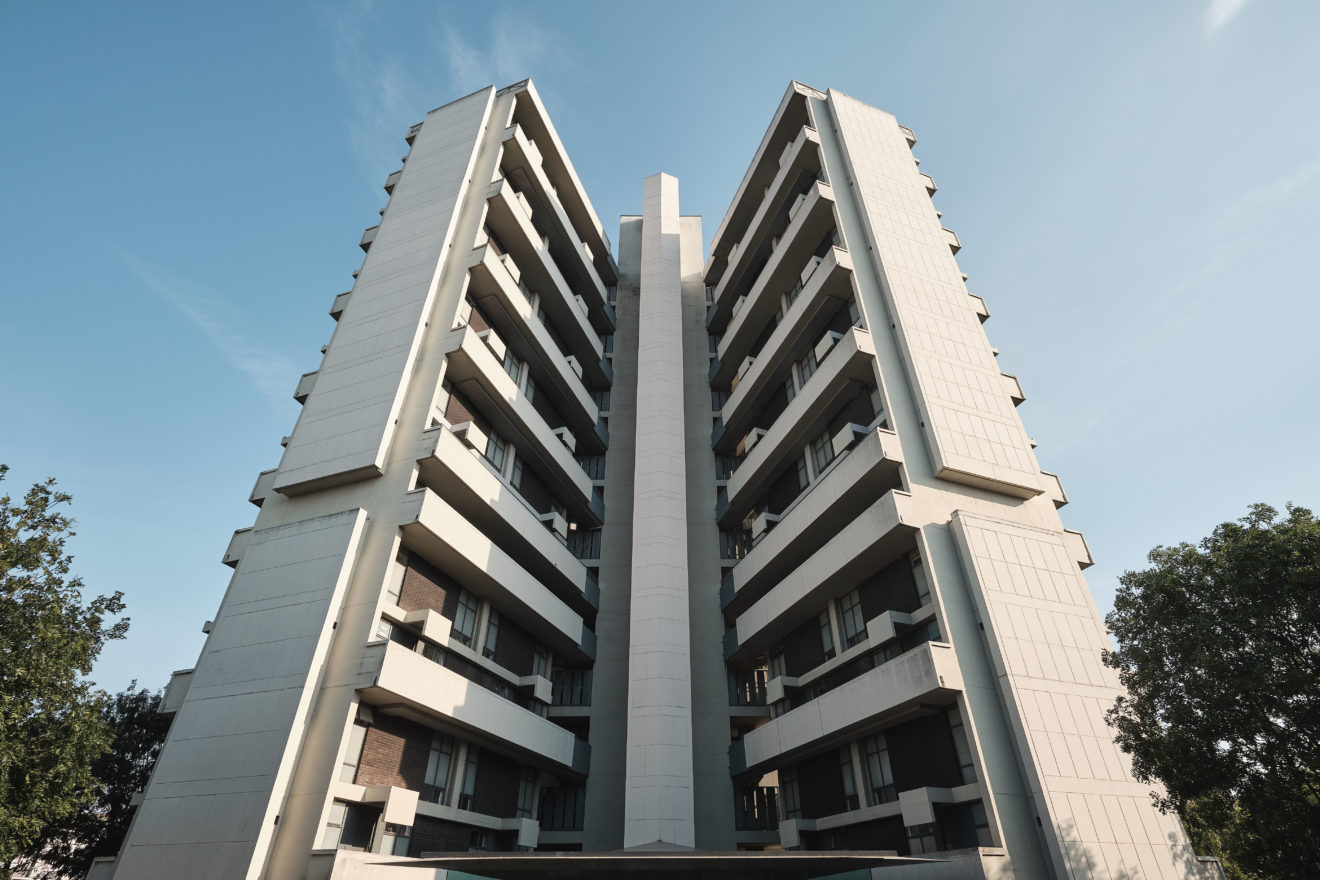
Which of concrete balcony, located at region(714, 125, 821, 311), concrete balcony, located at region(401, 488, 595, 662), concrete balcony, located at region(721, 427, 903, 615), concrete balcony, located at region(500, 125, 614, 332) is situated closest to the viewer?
concrete balcony, located at region(401, 488, 595, 662)

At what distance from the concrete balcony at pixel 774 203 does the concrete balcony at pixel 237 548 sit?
29.6 metres

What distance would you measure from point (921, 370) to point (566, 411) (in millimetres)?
18913

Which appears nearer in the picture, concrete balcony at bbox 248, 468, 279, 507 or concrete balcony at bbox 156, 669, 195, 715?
concrete balcony at bbox 156, 669, 195, 715

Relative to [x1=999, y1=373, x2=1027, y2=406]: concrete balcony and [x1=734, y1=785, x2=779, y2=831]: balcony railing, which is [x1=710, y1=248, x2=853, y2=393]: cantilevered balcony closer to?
[x1=999, y1=373, x2=1027, y2=406]: concrete balcony

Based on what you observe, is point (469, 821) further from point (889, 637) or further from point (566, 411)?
point (566, 411)

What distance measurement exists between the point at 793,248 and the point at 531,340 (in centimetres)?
1421

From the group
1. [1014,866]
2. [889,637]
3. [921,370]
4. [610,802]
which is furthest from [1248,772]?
[610,802]

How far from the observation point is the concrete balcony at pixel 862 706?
68.4 ft

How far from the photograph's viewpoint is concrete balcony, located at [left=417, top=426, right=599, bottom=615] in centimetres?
2610

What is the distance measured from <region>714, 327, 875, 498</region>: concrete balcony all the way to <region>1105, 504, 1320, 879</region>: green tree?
13168 mm

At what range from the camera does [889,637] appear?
23.9 meters

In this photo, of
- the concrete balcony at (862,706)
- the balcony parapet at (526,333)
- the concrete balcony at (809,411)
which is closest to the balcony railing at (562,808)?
the concrete balcony at (862,706)

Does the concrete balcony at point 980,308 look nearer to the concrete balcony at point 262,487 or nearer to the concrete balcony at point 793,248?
the concrete balcony at point 793,248

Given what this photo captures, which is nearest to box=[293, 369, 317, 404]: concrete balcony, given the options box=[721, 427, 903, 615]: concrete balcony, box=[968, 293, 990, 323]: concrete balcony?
box=[721, 427, 903, 615]: concrete balcony
